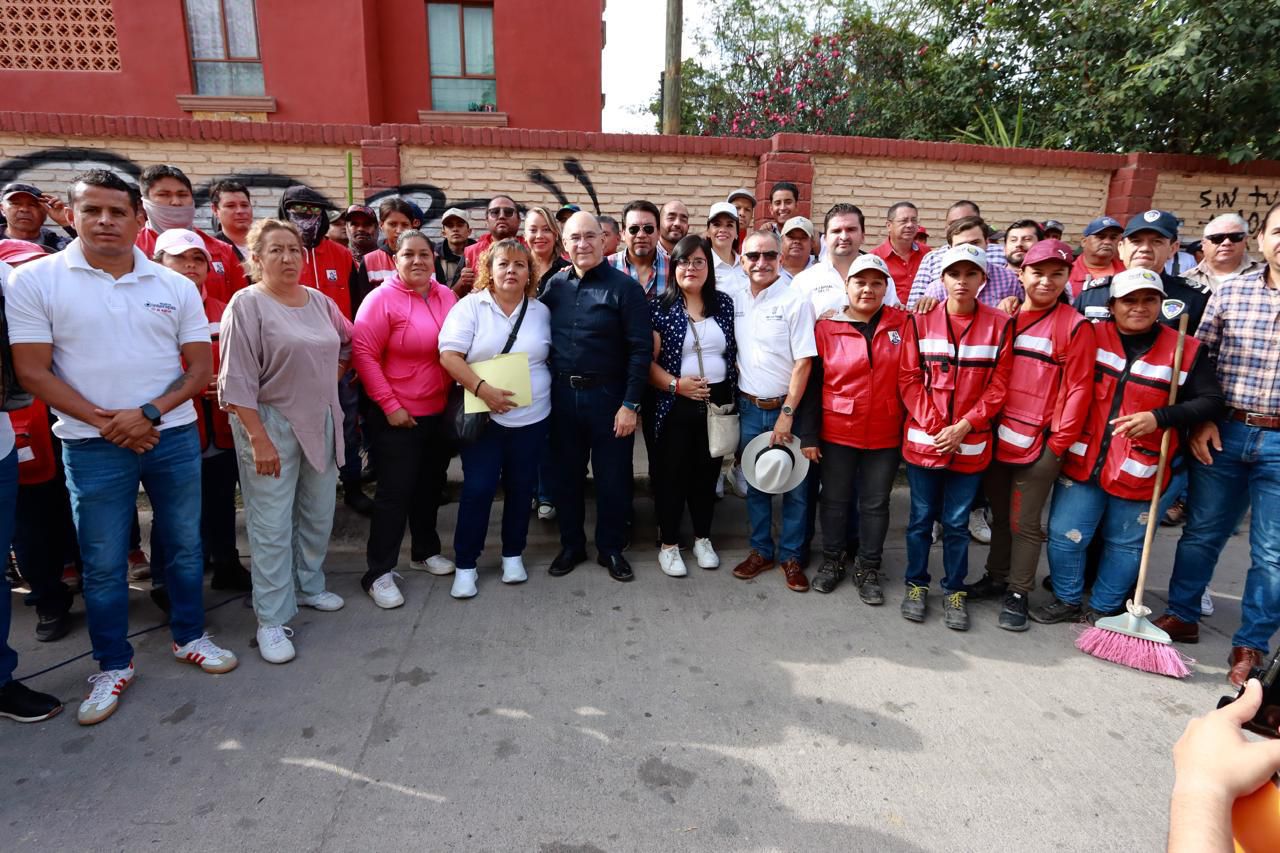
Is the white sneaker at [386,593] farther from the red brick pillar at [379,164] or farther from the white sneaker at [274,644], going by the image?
the red brick pillar at [379,164]

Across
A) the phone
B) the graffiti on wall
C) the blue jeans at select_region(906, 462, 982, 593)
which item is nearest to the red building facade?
the graffiti on wall

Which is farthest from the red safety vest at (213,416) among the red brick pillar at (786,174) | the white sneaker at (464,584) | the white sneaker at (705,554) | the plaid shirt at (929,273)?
the red brick pillar at (786,174)

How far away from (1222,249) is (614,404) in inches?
160

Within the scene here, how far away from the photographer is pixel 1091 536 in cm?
352

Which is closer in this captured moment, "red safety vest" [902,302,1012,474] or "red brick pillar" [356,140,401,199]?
"red safety vest" [902,302,1012,474]

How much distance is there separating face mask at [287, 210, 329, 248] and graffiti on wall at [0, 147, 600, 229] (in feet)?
7.27

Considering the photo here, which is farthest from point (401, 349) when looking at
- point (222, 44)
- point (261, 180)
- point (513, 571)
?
point (222, 44)

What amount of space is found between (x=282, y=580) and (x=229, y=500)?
75cm

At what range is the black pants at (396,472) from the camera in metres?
3.63

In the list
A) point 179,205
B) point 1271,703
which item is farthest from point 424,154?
point 1271,703

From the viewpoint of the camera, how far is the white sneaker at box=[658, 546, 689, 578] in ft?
13.3

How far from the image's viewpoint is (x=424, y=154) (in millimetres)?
6543

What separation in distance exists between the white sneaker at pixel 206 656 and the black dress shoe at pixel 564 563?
1.62 meters

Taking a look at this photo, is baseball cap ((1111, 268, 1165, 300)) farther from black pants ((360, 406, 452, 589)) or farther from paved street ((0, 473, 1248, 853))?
black pants ((360, 406, 452, 589))
